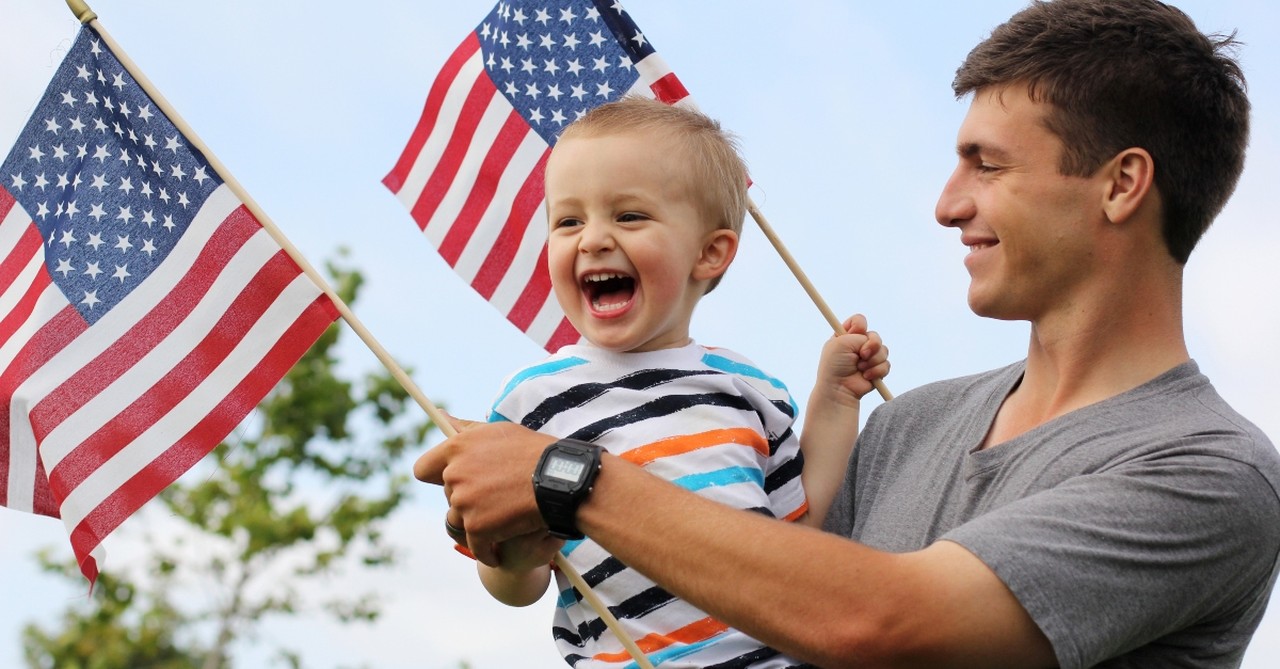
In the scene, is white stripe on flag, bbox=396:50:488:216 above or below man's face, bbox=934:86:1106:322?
above

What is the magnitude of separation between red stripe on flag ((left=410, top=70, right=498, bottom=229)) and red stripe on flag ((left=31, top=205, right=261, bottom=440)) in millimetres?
1050

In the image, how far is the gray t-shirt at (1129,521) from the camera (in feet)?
8.32

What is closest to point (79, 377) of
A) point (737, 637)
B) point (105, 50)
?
point (105, 50)

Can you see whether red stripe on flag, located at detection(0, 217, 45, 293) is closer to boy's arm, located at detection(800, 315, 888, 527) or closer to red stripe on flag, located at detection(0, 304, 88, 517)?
red stripe on flag, located at detection(0, 304, 88, 517)

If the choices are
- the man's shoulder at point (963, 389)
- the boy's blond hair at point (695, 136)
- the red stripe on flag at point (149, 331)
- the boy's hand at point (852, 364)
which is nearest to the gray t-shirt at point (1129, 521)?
the man's shoulder at point (963, 389)

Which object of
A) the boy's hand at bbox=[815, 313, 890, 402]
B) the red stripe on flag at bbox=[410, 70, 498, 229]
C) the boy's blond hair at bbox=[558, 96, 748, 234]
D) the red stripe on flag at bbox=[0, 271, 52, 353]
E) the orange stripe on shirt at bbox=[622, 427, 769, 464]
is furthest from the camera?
the red stripe on flag at bbox=[410, 70, 498, 229]

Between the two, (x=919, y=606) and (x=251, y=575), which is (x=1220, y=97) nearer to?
(x=919, y=606)

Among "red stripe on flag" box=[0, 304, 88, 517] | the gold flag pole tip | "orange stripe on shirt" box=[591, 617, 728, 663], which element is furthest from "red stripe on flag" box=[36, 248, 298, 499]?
"orange stripe on shirt" box=[591, 617, 728, 663]

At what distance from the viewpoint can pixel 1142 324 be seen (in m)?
3.10

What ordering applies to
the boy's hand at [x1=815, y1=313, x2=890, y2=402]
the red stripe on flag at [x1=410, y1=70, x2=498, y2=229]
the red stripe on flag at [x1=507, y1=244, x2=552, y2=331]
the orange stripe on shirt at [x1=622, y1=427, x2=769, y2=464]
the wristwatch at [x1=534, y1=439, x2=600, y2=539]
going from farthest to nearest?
the red stripe on flag at [x1=410, y1=70, x2=498, y2=229]
the red stripe on flag at [x1=507, y1=244, x2=552, y2=331]
the boy's hand at [x1=815, y1=313, x2=890, y2=402]
the orange stripe on shirt at [x1=622, y1=427, x2=769, y2=464]
the wristwatch at [x1=534, y1=439, x2=600, y2=539]

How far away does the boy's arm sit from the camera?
3525 mm

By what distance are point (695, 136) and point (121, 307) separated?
163 cm

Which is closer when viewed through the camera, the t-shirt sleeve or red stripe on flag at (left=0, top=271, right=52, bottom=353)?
the t-shirt sleeve

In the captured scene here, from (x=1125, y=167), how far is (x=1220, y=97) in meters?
0.35
